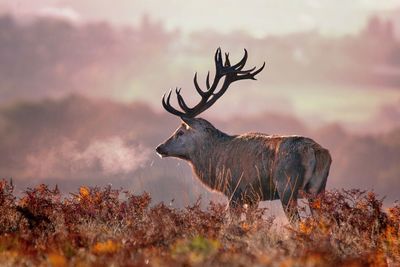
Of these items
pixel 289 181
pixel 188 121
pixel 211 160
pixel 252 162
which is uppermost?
pixel 188 121

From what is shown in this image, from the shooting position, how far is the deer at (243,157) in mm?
11828

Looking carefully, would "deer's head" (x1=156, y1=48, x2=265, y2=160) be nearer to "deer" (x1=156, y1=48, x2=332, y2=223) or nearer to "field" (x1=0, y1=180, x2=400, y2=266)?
"deer" (x1=156, y1=48, x2=332, y2=223)

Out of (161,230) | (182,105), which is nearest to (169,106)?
(182,105)

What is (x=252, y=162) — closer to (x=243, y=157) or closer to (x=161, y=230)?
(x=243, y=157)

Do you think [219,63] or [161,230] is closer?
[161,230]

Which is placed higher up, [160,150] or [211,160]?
[160,150]

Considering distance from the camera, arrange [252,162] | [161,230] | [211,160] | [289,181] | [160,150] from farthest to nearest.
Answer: [160,150] < [211,160] < [252,162] < [289,181] < [161,230]

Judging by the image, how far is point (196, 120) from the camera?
545 inches

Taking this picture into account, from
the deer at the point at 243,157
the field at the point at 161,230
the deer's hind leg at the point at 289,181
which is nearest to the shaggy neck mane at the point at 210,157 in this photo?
the deer at the point at 243,157

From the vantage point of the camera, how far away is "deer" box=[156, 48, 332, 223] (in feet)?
38.8

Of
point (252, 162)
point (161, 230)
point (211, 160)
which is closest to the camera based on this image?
point (161, 230)

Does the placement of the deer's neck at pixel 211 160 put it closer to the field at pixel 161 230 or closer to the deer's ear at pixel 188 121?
the deer's ear at pixel 188 121

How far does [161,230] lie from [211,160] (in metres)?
5.93

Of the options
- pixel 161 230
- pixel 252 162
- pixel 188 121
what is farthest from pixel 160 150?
pixel 161 230
